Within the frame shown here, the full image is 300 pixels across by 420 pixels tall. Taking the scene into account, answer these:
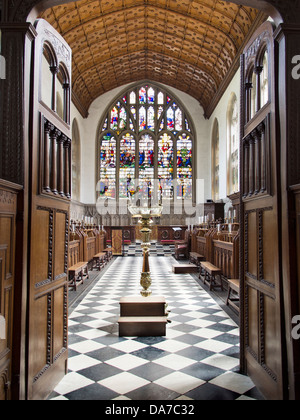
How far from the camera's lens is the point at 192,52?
14.4 m

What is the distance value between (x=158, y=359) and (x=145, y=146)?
17562 millimetres

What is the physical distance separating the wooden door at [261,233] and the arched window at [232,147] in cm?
1115

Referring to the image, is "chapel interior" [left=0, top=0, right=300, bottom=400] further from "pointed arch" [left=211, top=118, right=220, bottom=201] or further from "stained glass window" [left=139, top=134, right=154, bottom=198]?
"stained glass window" [left=139, top=134, right=154, bottom=198]

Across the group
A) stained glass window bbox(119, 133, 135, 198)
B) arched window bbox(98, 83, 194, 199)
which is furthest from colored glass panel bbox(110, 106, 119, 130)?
stained glass window bbox(119, 133, 135, 198)

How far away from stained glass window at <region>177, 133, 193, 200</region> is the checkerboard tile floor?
1427 cm

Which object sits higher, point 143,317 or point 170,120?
point 170,120

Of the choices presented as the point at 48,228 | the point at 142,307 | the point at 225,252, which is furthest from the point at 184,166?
the point at 48,228

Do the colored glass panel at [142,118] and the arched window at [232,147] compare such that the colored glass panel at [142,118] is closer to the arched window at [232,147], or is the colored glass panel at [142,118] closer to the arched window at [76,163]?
the arched window at [76,163]

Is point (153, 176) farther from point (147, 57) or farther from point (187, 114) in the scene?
point (147, 57)

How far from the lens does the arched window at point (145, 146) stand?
20.1 m

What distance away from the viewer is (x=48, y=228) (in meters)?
2.88

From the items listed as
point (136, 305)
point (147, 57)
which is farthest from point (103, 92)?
point (136, 305)

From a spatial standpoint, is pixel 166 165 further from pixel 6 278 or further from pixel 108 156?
pixel 6 278

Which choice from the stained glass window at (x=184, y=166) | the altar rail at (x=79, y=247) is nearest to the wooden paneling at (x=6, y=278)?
the altar rail at (x=79, y=247)
